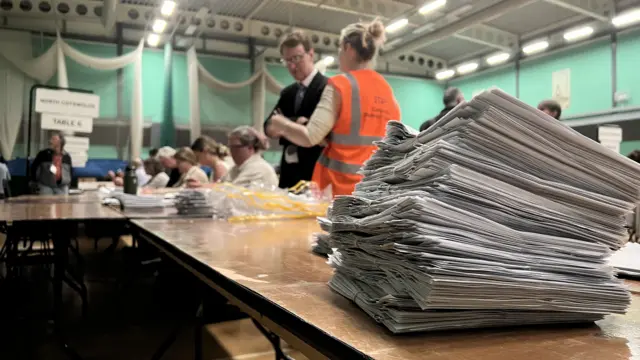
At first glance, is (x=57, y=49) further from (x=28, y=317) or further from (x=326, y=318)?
(x=326, y=318)

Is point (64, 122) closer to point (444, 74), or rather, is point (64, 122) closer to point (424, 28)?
point (424, 28)

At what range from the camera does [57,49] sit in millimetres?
8508

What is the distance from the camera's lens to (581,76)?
9375 mm

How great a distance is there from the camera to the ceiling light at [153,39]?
936 cm

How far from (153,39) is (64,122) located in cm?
446

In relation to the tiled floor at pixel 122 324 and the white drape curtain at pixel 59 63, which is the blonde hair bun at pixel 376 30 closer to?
the tiled floor at pixel 122 324

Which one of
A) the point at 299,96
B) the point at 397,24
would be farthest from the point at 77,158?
the point at 397,24

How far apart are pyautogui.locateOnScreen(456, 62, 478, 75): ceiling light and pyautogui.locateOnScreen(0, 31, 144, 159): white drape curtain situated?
271 inches

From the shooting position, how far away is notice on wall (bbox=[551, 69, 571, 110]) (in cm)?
951

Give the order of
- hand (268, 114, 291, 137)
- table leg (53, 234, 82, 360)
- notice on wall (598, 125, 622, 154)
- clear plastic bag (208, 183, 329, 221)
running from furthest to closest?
notice on wall (598, 125, 622, 154) → table leg (53, 234, 82, 360) → hand (268, 114, 291, 137) → clear plastic bag (208, 183, 329, 221)

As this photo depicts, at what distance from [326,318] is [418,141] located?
10.1 inches

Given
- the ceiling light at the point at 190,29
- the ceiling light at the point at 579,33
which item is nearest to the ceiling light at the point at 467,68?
the ceiling light at the point at 579,33

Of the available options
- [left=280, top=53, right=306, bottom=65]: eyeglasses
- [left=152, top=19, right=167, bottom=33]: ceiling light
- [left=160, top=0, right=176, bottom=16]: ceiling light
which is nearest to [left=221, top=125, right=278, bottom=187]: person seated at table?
[left=280, top=53, right=306, bottom=65]: eyeglasses

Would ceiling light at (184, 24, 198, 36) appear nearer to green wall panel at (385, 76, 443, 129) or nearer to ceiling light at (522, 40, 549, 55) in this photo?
green wall panel at (385, 76, 443, 129)
